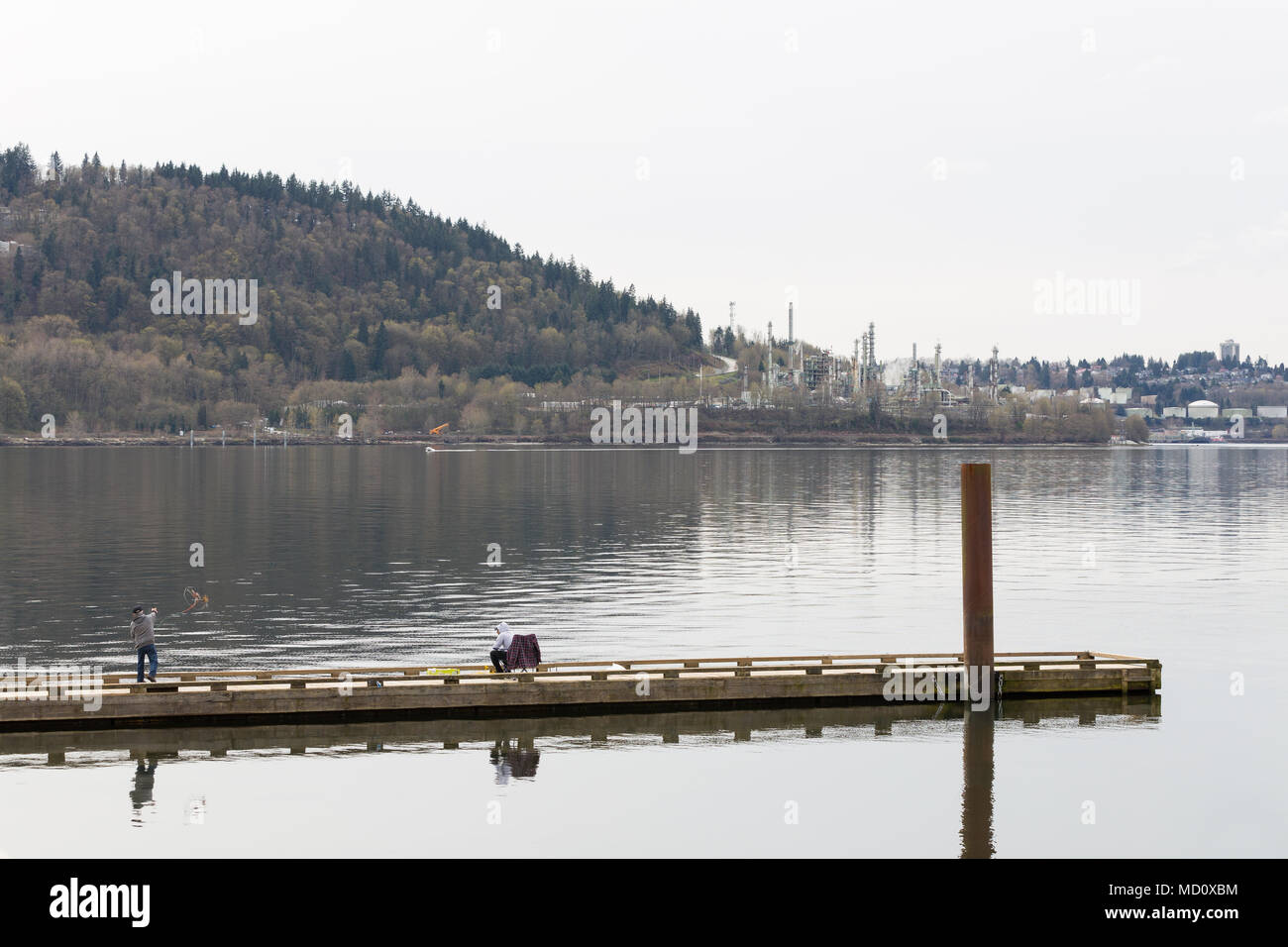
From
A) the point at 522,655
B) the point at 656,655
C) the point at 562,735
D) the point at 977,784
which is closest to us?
the point at 977,784

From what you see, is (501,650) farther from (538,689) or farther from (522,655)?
(538,689)

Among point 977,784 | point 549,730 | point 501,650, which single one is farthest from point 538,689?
point 977,784

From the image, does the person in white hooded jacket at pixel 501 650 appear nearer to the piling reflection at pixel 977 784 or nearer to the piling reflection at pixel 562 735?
the piling reflection at pixel 562 735

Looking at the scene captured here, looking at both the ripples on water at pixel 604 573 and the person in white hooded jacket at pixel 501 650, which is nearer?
the person in white hooded jacket at pixel 501 650

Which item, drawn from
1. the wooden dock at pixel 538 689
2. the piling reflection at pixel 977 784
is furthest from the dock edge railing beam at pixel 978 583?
the piling reflection at pixel 977 784

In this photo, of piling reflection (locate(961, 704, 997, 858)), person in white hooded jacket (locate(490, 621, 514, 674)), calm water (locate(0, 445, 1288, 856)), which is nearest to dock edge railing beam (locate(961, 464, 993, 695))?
piling reflection (locate(961, 704, 997, 858))

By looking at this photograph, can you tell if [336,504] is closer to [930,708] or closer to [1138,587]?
[1138,587]

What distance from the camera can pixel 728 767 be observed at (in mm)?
32031

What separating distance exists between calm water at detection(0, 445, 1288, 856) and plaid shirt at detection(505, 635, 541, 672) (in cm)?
241

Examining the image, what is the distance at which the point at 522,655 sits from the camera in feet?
122

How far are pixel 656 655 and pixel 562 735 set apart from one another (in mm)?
13490

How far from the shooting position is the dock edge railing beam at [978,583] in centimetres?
3759

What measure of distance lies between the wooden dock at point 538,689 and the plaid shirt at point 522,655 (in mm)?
371
